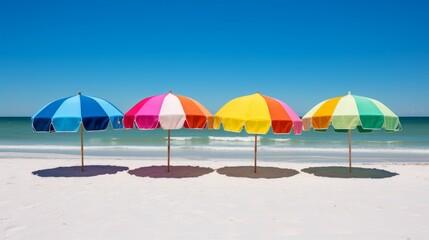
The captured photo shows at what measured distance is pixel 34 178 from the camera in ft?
30.8

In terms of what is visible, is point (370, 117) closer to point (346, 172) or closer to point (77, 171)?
point (346, 172)

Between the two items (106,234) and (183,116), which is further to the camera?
(183,116)

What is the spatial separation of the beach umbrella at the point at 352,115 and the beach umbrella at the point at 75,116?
5029 millimetres

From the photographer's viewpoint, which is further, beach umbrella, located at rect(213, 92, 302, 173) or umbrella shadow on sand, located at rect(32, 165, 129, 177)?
umbrella shadow on sand, located at rect(32, 165, 129, 177)

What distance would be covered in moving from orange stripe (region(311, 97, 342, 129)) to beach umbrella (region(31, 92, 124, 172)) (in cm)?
492

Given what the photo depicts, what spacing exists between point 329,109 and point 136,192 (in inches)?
200

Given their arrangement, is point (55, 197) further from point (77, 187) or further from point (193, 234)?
point (193, 234)

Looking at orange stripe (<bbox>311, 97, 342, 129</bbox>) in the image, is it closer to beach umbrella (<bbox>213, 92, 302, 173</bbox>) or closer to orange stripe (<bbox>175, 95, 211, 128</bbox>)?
beach umbrella (<bbox>213, 92, 302, 173</bbox>)

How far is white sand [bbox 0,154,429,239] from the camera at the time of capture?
5000 mm

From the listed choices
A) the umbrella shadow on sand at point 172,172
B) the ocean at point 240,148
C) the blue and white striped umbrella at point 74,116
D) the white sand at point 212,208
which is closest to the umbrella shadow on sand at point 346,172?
the white sand at point 212,208

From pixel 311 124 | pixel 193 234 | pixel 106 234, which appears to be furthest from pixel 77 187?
pixel 311 124

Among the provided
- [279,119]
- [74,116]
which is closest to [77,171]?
[74,116]

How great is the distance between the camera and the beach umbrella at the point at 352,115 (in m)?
8.74

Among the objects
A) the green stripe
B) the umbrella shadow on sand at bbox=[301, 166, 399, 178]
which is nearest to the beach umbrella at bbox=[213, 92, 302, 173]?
the green stripe
